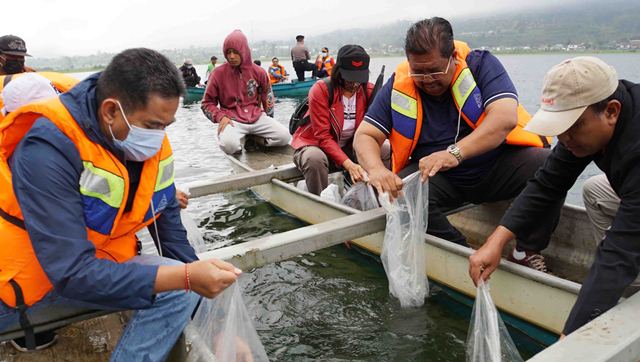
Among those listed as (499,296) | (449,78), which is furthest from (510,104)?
(499,296)

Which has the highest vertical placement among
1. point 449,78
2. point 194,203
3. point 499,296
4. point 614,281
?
point 449,78

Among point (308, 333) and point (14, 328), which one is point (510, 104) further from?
point (14, 328)

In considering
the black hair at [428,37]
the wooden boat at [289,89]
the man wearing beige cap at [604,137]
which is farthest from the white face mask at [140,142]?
the wooden boat at [289,89]

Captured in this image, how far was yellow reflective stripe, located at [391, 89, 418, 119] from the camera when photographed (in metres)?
3.54

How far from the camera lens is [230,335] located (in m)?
2.05

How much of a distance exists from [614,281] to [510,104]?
66.1 inches

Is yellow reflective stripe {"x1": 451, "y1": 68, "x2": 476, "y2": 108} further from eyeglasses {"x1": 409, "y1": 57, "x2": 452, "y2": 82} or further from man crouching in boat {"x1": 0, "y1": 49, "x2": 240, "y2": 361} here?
man crouching in boat {"x1": 0, "y1": 49, "x2": 240, "y2": 361}

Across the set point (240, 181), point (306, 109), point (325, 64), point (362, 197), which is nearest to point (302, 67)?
point (325, 64)

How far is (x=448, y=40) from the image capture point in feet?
10.4

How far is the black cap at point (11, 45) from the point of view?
431cm

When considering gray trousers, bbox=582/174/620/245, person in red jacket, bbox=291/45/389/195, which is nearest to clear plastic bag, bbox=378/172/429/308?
gray trousers, bbox=582/174/620/245

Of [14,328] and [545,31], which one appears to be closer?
[14,328]

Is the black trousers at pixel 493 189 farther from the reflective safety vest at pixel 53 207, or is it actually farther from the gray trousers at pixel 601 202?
the reflective safety vest at pixel 53 207

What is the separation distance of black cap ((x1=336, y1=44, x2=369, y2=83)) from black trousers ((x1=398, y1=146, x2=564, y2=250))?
155 cm
